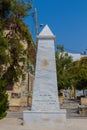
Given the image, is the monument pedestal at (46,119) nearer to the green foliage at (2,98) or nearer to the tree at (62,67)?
the green foliage at (2,98)

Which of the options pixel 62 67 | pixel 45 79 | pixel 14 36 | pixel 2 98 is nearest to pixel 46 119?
pixel 45 79

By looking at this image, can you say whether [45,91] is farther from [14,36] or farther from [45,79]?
[14,36]

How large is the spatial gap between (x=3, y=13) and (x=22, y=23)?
4.86ft

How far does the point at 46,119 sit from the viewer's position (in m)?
15.3

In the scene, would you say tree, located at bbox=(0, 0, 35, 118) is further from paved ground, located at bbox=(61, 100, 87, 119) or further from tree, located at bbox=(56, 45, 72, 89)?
tree, located at bbox=(56, 45, 72, 89)

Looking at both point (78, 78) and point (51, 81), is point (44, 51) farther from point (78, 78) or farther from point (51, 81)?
point (78, 78)

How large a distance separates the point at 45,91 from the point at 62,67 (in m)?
31.6

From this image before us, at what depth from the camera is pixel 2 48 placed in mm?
17000

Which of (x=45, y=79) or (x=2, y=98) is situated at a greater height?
(x=45, y=79)

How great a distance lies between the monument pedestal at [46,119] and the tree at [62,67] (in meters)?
29.0

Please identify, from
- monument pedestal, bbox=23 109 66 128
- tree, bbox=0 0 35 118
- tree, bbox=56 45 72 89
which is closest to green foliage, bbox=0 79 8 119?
tree, bbox=0 0 35 118

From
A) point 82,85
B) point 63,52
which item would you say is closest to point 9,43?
point 63,52

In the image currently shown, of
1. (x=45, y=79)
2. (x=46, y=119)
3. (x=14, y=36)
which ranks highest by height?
(x=14, y=36)

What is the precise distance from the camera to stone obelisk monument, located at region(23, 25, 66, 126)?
15.3 metres
